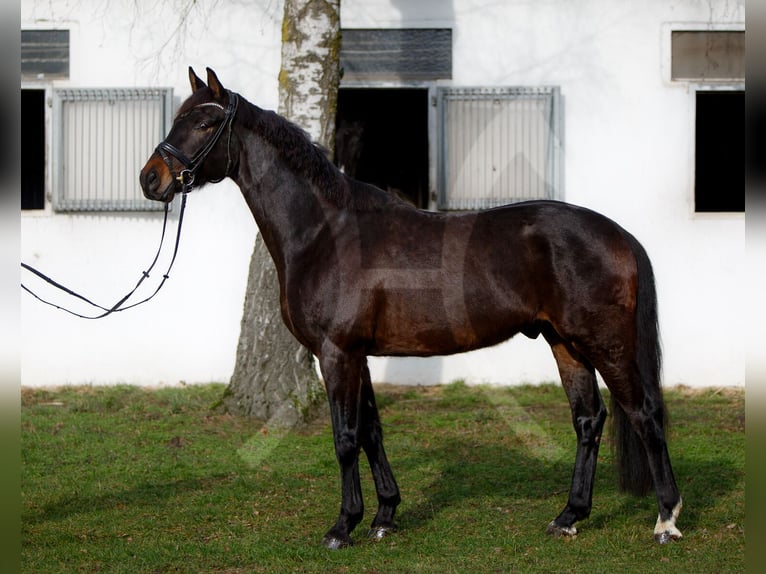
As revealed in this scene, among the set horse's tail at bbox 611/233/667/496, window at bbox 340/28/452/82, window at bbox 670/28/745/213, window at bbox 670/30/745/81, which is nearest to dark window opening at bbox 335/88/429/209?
Result: window at bbox 340/28/452/82

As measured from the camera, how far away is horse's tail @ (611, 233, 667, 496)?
466cm

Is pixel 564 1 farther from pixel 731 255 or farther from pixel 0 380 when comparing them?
pixel 0 380

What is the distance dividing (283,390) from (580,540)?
3592 mm

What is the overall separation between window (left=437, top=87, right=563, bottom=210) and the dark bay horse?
4.29 metres

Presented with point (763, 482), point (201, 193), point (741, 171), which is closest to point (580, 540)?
point (763, 482)

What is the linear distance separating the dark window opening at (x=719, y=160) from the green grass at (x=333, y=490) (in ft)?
14.9

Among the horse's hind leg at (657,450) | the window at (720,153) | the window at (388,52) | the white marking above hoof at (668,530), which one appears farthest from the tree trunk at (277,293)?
the window at (720,153)

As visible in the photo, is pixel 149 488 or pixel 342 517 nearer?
pixel 342 517

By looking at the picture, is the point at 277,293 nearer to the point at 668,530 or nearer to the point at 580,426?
the point at 580,426

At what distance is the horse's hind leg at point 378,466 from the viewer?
4.88 m

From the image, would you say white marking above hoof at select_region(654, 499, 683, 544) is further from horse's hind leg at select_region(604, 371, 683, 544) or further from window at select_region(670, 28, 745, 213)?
window at select_region(670, 28, 745, 213)

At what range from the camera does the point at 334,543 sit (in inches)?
179

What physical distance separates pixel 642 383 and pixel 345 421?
1.60 metres

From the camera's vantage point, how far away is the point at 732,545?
4.48 meters
